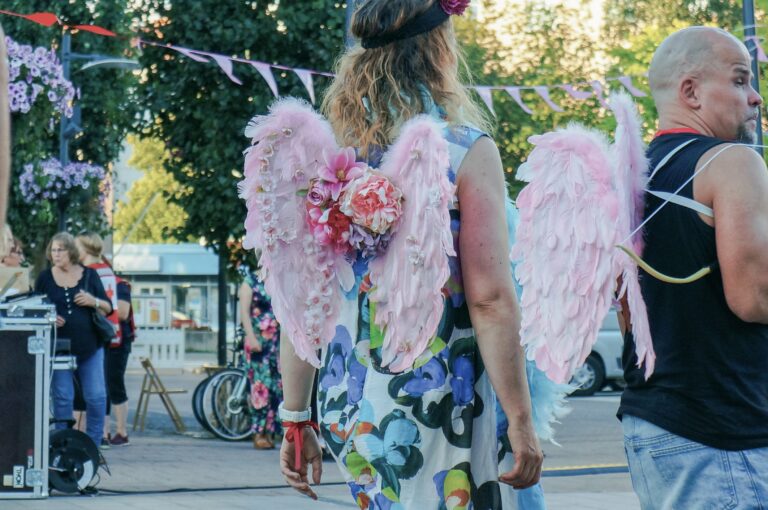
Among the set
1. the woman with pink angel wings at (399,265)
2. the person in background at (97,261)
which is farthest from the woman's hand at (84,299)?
the woman with pink angel wings at (399,265)

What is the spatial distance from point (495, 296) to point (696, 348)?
0.46 m

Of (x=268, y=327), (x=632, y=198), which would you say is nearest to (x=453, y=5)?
(x=632, y=198)

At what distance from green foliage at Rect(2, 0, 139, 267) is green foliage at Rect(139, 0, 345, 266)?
3.16 metres

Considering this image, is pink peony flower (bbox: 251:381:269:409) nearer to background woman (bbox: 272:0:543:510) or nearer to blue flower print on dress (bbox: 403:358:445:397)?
background woman (bbox: 272:0:543:510)

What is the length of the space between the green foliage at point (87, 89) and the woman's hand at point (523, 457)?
15.2m

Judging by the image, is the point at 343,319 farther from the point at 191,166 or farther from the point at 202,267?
the point at 202,267

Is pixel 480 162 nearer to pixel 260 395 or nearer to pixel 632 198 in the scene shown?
pixel 632 198

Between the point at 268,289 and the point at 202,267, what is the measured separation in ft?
118

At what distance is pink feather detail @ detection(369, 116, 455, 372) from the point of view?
3.08 metres

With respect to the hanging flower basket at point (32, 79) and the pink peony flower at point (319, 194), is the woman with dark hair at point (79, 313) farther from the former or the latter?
the pink peony flower at point (319, 194)

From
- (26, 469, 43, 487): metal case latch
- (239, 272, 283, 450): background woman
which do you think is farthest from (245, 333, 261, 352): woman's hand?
(26, 469, 43, 487): metal case latch

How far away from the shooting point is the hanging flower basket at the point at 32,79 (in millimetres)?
13016

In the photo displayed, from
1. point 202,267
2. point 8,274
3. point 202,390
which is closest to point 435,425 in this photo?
point 8,274

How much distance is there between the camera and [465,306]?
3.17 meters
